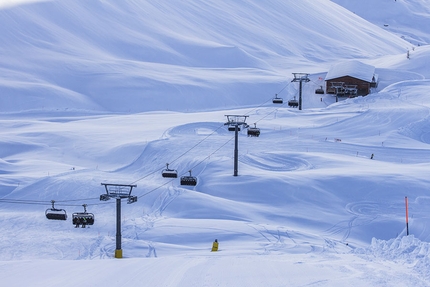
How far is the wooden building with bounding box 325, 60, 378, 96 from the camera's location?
180 ft

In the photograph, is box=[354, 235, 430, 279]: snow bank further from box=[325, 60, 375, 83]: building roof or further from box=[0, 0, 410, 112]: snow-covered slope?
box=[325, 60, 375, 83]: building roof

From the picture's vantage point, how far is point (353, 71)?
56125 millimetres

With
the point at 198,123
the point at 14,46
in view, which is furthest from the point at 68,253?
the point at 14,46

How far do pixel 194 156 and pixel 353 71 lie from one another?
27.9m

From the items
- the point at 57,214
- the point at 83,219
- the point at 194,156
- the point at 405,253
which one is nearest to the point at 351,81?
the point at 194,156

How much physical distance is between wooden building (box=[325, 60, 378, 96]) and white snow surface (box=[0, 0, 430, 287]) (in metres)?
1.46

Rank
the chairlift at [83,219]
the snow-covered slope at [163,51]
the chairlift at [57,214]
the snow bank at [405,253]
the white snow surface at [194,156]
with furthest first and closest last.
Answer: the snow-covered slope at [163,51], the chairlift at [57,214], the chairlift at [83,219], the white snow surface at [194,156], the snow bank at [405,253]

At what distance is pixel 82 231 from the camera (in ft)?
75.3

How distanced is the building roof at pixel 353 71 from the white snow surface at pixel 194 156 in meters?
1.98

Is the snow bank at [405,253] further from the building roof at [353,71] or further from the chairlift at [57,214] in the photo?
the building roof at [353,71]

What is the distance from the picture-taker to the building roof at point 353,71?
55.3 metres

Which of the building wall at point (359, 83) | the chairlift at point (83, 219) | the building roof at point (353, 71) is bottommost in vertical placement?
the chairlift at point (83, 219)

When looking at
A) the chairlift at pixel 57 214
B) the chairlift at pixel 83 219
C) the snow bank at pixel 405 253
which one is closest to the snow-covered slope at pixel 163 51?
the chairlift at pixel 57 214

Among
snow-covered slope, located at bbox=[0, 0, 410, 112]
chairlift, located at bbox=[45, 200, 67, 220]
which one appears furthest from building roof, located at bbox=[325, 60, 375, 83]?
chairlift, located at bbox=[45, 200, 67, 220]
